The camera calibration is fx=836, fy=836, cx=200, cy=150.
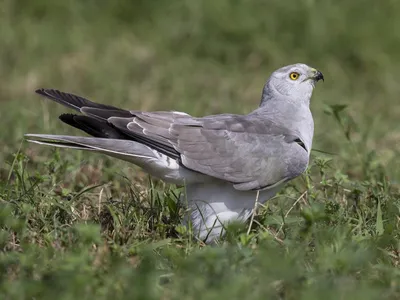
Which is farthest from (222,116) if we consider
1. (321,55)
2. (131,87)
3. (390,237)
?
(321,55)

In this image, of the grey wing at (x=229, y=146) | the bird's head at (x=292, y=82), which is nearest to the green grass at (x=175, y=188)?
the grey wing at (x=229, y=146)

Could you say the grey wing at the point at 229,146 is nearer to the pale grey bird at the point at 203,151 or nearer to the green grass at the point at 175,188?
the pale grey bird at the point at 203,151

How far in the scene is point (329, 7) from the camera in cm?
909

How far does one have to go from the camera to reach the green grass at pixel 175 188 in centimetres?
371

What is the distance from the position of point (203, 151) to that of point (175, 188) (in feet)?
2.40

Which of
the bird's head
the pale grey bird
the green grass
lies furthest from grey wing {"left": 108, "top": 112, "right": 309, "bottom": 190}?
the bird's head

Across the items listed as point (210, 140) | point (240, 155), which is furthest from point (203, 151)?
point (240, 155)

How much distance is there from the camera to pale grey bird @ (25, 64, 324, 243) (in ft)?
14.8

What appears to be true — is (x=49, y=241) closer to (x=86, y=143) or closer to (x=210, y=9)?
(x=86, y=143)

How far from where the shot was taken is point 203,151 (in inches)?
180

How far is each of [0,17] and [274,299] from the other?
6.35m

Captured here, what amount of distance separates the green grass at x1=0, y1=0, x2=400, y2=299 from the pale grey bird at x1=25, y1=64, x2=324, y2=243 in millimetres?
173

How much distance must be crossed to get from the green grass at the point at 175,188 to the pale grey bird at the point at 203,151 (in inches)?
6.8

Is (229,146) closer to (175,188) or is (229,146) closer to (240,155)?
(240,155)
